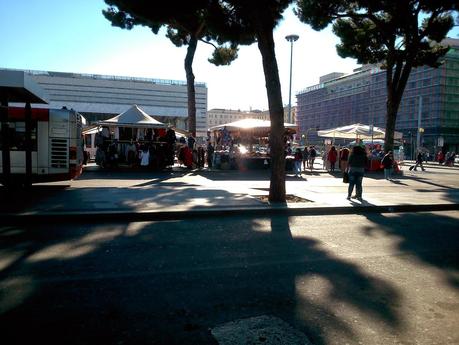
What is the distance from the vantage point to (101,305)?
11.7 ft

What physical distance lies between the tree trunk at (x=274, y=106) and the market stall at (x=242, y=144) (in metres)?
11.3

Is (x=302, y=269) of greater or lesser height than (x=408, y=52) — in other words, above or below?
below

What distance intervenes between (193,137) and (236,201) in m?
12.9

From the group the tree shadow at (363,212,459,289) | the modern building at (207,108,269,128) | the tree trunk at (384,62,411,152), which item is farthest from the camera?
the modern building at (207,108,269,128)

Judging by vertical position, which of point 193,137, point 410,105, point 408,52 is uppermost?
point 410,105

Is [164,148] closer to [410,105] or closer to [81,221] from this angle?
[81,221]

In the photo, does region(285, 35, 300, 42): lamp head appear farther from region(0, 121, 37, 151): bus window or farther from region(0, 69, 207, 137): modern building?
region(0, 69, 207, 137): modern building

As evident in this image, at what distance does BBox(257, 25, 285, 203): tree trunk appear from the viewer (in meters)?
9.85

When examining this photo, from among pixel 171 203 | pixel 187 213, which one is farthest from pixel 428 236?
pixel 171 203

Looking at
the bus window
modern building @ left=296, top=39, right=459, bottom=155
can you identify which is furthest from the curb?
modern building @ left=296, top=39, right=459, bottom=155

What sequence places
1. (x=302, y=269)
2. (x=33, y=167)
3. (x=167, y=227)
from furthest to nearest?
(x=33, y=167), (x=167, y=227), (x=302, y=269)

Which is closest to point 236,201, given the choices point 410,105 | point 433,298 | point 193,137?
point 433,298

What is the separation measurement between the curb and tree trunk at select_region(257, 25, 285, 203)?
1038 millimetres

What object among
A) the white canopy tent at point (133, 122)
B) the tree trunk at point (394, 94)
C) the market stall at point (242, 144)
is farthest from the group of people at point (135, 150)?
the tree trunk at point (394, 94)
